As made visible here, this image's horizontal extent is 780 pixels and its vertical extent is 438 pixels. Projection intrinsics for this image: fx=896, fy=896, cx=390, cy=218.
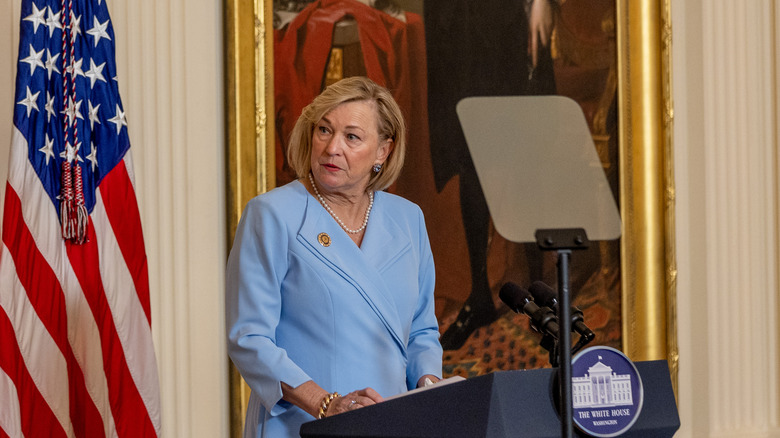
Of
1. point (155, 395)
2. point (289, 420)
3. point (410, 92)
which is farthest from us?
point (410, 92)

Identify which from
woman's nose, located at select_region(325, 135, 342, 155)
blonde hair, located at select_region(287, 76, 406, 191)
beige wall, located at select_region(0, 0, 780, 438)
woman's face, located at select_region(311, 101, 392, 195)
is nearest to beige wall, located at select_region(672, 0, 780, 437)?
beige wall, located at select_region(0, 0, 780, 438)

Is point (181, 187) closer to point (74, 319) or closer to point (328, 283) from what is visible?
point (74, 319)

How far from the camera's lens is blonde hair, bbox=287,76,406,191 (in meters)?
2.55

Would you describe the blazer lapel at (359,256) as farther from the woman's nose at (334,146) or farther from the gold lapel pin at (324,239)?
the woman's nose at (334,146)

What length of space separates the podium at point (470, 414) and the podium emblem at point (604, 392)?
31mm

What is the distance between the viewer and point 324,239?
2.41m

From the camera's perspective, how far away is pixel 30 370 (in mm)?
3412

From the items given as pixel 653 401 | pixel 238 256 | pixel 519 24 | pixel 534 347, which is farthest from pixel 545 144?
pixel 653 401

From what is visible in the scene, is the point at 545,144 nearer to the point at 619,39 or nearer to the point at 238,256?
the point at 619,39

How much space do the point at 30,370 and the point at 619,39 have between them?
10.9 ft

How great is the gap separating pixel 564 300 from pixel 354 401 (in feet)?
2.19

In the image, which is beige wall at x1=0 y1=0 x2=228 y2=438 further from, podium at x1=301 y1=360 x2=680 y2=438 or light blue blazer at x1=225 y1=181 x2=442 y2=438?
podium at x1=301 y1=360 x2=680 y2=438

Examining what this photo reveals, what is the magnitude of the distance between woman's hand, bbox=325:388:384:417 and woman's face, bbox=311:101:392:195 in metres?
0.65

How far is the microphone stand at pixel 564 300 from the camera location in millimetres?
1604
